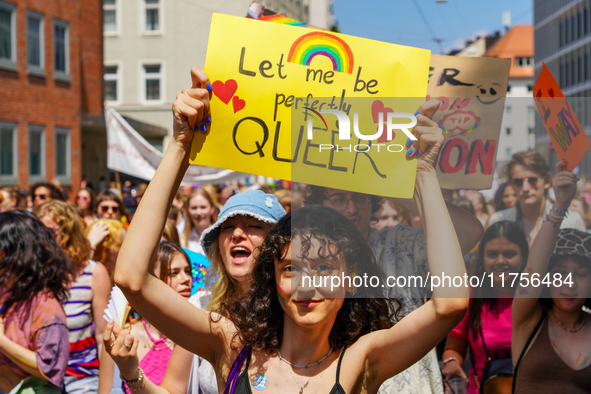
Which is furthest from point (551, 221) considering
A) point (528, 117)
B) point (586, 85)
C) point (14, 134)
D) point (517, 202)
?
point (586, 85)

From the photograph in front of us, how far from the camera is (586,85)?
178 feet

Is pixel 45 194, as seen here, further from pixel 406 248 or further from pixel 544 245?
pixel 544 245

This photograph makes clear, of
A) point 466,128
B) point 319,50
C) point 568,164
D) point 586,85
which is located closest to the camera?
point 319,50

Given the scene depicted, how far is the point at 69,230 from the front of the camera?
431cm

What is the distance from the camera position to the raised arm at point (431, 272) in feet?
5.72

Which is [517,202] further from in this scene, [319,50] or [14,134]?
[14,134]

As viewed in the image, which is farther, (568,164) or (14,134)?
(14,134)

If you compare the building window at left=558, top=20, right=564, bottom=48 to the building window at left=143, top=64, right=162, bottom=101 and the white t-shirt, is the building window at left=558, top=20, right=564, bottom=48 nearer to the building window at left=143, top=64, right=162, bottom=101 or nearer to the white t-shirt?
the building window at left=143, top=64, right=162, bottom=101

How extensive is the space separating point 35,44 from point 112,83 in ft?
41.7

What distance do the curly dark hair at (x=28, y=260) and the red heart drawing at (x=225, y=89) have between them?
6.08ft

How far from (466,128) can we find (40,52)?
18.8 metres

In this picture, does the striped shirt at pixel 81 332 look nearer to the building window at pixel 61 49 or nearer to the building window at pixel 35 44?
the building window at pixel 35 44

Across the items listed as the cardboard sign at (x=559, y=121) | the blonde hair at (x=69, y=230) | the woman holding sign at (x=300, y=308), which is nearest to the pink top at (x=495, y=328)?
the cardboard sign at (x=559, y=121)

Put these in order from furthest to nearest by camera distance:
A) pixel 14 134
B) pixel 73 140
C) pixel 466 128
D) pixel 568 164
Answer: pixel 73 140
pixel 14 134
pixel 466 128
pixel 568 164
